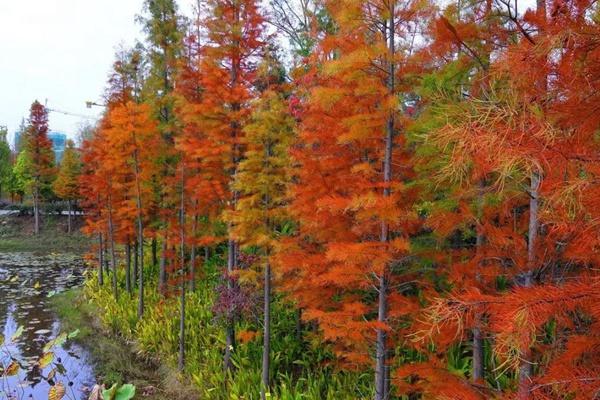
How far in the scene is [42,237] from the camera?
1686 inches

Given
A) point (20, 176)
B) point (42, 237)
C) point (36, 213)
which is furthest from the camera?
point (20, 176)

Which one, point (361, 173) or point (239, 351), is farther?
point (239, 351)

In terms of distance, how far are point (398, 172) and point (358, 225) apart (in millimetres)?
1142

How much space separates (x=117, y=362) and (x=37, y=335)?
5.66m

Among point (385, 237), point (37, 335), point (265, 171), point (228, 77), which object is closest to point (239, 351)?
point (265, 171)

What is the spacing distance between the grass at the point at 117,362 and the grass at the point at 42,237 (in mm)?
21556

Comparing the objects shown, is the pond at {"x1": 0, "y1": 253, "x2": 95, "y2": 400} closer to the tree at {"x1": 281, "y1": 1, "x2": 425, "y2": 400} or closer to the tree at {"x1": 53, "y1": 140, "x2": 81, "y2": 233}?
the tree at {"x1": 281, "y1": 1, "x2": 425, "y2": 400}

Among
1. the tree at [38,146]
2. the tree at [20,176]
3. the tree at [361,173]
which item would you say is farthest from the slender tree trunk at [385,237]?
the tree at [20,176]

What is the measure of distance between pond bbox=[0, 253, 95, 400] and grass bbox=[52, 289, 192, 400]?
1.24 feet

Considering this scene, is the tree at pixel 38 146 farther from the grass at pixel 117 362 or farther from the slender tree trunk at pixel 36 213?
the grass at pixel 117 362

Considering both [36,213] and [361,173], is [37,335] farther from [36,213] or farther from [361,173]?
[36,213]

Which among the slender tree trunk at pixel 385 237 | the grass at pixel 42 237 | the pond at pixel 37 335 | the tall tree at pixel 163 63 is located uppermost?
the tall tree at pixel 163 63

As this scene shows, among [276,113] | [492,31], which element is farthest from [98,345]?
[492,31]

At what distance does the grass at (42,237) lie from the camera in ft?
132
